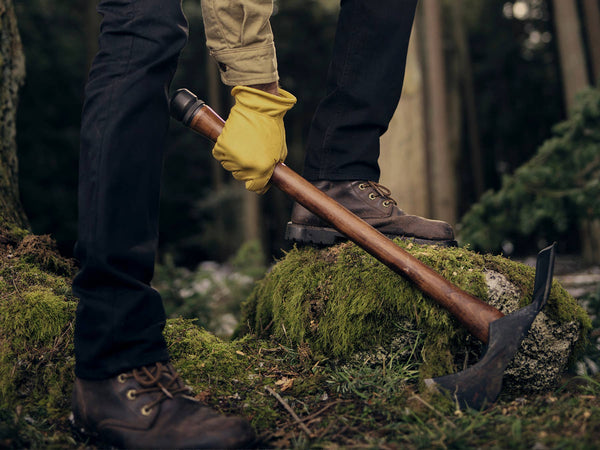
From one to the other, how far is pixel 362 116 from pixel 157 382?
1.47 metres

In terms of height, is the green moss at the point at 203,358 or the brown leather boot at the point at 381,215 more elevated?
the brown leather boot at the point at 381,215

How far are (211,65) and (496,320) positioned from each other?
1281 centimetres

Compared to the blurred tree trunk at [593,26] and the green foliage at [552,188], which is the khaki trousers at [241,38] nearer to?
the green foliage at [552,188]

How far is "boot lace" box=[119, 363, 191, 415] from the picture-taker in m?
1.62

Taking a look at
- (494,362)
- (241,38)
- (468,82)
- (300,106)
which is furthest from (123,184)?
(468,82)

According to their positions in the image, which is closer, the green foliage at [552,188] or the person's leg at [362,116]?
the person's leg at [362,116]

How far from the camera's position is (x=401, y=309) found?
216 cm

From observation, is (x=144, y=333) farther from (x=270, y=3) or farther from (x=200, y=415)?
(x=270, y=3)

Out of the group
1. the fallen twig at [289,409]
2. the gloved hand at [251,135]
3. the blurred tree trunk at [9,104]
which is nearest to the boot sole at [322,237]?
the gloved hand at [251,135]

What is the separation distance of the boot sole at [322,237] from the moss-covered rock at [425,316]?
3.1 inches

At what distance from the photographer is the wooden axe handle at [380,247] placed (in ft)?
6.17

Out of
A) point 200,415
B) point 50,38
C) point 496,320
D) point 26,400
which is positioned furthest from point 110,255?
point 50,38

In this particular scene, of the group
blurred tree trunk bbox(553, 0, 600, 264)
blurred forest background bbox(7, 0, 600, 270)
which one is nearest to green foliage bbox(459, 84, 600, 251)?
blurred tree trunk bbox(553, 0, 600, 264)

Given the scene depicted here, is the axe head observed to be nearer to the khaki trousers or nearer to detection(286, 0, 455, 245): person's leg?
detection(286, 0, 455, 245): person's leg
